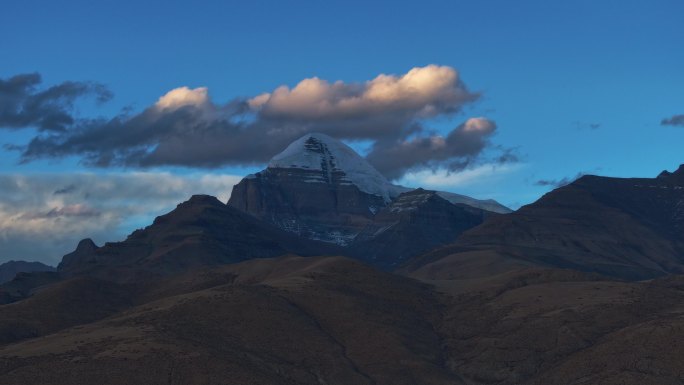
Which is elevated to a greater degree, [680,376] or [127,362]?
[127,362]

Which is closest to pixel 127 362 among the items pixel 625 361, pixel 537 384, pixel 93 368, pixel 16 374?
pixel 93 368

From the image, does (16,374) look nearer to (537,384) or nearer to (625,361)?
(537,384)

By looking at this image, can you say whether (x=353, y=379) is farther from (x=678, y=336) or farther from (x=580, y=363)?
(x=678, y=336)

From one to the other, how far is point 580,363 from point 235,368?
58110mm

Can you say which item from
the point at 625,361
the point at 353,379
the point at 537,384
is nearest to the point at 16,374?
the point at 353,379

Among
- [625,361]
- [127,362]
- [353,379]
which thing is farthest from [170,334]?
[625,361]

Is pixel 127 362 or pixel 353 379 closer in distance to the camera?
pixel 127 362

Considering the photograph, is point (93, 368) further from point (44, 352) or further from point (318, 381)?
point (318, 381)

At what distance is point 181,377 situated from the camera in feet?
582

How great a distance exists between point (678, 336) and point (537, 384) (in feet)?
79.5

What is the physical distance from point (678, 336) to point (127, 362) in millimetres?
88757

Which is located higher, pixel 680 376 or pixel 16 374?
pixel 16 374

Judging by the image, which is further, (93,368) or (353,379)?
(353,379)

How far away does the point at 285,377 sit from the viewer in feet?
627
